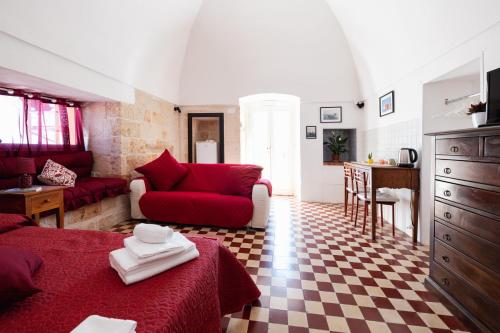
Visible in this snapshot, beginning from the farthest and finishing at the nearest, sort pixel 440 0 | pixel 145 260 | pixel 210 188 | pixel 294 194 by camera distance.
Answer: pixel 294 194 → pixel 210 188 → pixel 440 0 → pixel 145 260

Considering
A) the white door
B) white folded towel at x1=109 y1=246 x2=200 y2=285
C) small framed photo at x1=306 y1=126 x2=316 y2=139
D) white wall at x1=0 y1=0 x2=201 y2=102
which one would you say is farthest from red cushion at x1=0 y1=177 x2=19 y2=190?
small framed photo at x1=306 y1=126 x2=316 y2=139

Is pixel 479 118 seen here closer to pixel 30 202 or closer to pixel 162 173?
pixel 162 173

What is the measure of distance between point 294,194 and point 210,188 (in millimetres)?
2789

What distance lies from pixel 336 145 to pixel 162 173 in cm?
360

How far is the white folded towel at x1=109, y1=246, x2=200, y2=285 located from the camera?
885 mm

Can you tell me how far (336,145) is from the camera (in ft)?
16.8

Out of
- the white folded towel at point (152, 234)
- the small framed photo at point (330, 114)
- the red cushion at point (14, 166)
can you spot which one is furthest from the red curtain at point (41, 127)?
the small framed photo at point (330, 114)

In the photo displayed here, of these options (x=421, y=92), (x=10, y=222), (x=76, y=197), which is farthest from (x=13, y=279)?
(x=421, y=92)

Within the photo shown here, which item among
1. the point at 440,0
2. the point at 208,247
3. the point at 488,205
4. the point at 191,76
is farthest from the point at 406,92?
the point at 191,76

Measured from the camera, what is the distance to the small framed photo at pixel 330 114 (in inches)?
195

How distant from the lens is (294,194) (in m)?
5.93

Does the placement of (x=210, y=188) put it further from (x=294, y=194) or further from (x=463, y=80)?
(x=463, y=80)

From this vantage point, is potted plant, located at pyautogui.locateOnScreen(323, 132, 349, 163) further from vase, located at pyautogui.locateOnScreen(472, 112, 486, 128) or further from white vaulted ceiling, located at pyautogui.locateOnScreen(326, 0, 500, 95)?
vase, located at pyautogui.locateOnScreen(472, 112, 486, 128)

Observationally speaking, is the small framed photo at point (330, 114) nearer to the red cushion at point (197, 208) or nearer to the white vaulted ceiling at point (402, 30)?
the white vaulted ceiling at point (402, 30)
